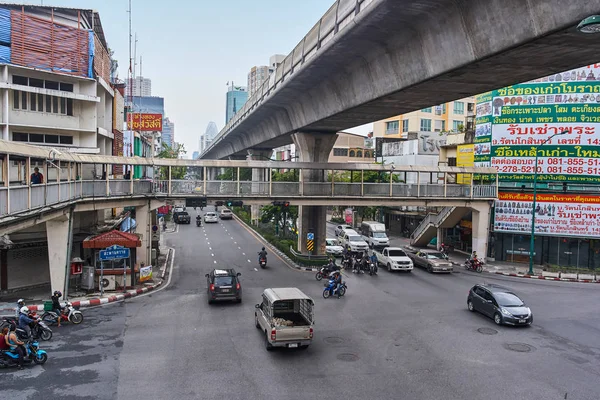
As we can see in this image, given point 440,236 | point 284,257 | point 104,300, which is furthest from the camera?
point 440,236

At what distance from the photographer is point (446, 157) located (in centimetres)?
4516

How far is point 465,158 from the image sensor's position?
135 ft

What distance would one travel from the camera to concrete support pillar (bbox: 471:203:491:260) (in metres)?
34.9

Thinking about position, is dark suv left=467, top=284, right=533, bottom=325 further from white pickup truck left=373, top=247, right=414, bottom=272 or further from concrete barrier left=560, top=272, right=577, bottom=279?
concrete barrier left=560, top=272, right=577, bottom=279

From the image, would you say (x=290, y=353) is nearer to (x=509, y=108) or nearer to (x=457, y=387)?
(x=457, y=387)

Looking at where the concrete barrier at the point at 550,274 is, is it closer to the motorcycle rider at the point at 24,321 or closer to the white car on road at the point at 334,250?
the white car on road at the point at 334,250

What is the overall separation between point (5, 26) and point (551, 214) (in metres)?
38.4

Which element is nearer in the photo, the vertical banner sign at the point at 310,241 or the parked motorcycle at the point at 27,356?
the parked motorcycle at the point at 27,356

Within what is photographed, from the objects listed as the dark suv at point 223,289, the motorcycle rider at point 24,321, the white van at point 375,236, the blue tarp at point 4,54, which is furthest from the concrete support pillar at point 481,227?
the blue tarp at point 4,54

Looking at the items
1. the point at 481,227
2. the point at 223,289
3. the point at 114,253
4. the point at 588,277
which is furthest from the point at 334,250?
the point at 114,253

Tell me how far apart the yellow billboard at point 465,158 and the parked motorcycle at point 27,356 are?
109 ft

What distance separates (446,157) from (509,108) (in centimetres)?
1003

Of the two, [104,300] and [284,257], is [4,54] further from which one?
[284,257]

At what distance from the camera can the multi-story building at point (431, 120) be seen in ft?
238
